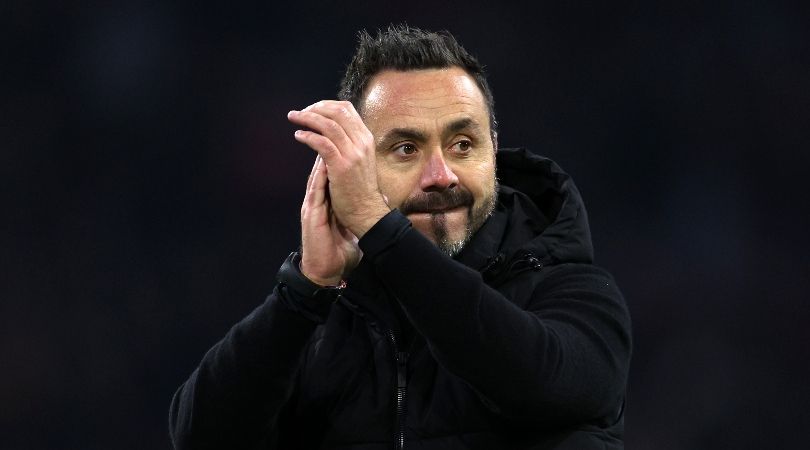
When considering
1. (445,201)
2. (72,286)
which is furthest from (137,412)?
(445,201)

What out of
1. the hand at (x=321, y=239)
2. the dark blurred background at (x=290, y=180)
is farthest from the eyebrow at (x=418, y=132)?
the dark blurred background at (x=290, y=180)

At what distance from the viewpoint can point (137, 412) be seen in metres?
2.98

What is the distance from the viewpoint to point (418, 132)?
1623 millimetres

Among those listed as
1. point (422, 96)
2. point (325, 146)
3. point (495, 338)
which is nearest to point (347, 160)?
point (325, 146)

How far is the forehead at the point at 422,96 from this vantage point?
5.41ft

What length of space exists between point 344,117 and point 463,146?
0.35 meters

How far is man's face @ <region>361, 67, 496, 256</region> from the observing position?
A: 1610 millimetres

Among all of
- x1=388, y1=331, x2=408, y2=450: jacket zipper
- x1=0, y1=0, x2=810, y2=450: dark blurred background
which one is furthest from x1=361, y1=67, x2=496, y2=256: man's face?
x1=0, y1=0, x2=810, y2=450: dark blurred background

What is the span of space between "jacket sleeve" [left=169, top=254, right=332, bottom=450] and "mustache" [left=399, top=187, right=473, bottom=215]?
26 centimetres

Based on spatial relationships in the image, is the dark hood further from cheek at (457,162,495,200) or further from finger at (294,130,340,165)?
finger at (294,130,340,165)

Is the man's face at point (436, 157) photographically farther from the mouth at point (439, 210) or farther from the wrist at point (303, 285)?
the wrist at point (303, 285)

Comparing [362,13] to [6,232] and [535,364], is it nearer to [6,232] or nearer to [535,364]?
[6,232]

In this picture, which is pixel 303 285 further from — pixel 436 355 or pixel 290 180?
pixel 290 180

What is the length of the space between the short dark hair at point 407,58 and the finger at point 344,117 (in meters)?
0.38
